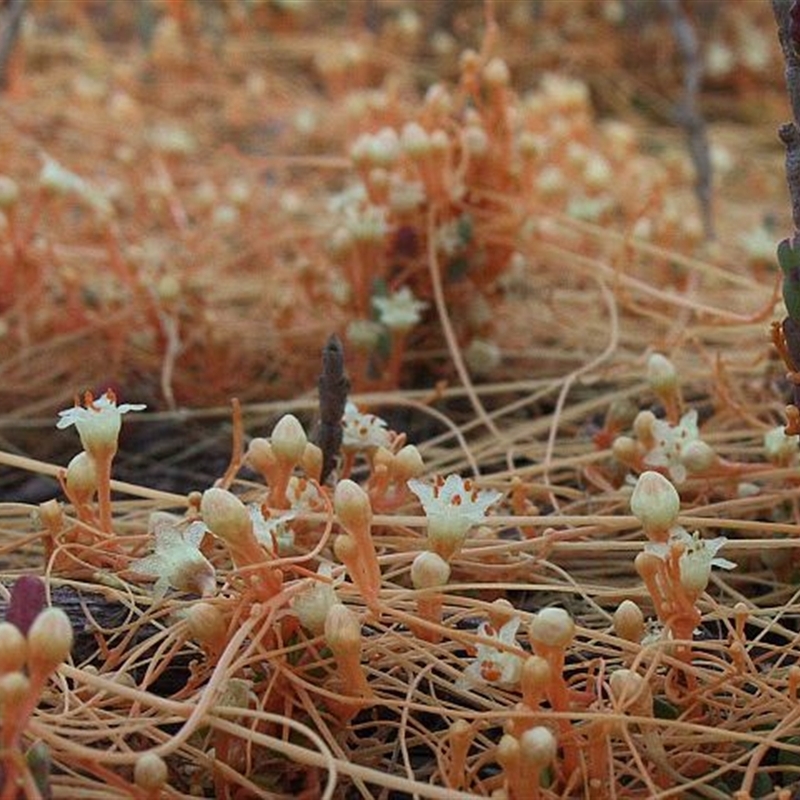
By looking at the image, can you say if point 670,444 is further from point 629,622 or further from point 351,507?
point 351,507

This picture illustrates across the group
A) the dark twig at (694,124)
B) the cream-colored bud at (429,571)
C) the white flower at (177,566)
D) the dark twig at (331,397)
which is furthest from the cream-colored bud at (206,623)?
the dark twig at (694,124)

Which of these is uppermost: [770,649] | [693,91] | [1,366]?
[693,91]

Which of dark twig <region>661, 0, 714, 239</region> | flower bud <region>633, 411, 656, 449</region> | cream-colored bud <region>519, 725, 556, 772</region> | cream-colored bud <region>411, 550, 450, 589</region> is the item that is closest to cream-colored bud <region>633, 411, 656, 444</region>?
flower bud <region>633, 411, 656, 449</region>

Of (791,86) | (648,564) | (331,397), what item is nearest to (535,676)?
(648,564)

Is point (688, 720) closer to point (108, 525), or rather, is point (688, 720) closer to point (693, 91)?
point (108, 525)

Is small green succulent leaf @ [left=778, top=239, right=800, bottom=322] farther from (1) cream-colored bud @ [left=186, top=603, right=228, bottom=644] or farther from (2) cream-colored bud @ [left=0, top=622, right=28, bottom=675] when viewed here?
(2) cream-colored bud @ [left=0, top=622, right=28, bottom=675]

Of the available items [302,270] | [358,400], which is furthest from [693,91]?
[358,400]
